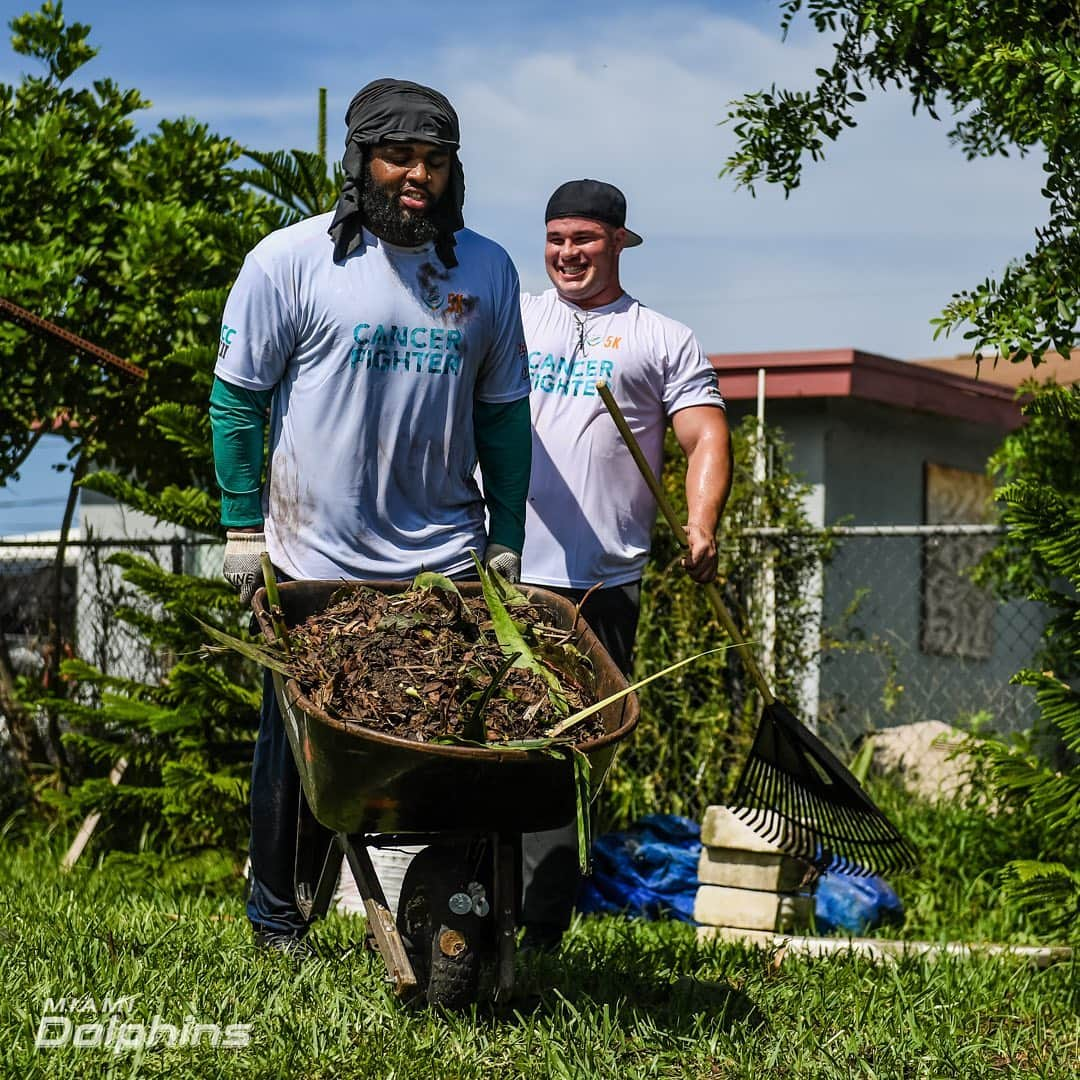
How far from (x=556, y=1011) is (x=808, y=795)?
1.55 metres

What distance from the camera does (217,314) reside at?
6.53 metres

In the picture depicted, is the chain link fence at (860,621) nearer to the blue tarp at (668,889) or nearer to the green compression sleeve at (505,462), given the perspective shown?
the blue tarp at (668,889)

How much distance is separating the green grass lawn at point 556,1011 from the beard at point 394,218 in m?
1.86

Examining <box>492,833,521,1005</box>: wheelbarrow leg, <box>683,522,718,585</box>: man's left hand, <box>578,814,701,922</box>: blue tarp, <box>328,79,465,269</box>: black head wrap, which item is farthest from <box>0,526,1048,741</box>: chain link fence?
<box>492,833,521,1005</box>: wheelbarrow leg

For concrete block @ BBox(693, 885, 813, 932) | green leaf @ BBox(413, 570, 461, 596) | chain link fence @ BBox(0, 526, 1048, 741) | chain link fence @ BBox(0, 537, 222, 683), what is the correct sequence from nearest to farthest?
1. green leaf @ BBox(413, 570, 461, 596)
2. concrete block @ BBox(693, 885, 813, 932)
3. chain link fence @ BBox(0, 537, 222, 683)
4. chain link fence @ BBox(0, 526, 1048, 741)

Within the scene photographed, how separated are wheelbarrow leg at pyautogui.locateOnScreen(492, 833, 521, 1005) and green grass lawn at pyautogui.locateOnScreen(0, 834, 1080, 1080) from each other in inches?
3.4

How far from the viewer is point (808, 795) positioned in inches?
198

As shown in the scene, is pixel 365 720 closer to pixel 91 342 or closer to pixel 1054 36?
pixel 1054 36

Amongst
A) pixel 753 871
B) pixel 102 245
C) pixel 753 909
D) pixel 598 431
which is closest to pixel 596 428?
pixel 598 431

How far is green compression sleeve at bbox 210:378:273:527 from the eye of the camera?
4.14 m

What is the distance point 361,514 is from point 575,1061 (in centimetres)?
149

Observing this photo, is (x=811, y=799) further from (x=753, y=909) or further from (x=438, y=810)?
(x=438, y=810)

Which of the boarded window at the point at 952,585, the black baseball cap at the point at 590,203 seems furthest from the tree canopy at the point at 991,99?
the boarded window at the point at 952,585

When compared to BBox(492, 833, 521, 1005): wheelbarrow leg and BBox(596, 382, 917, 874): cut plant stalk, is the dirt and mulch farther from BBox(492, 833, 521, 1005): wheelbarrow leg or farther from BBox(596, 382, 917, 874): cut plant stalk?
BBox(596, 382, 917, 874): cut plant stalk
